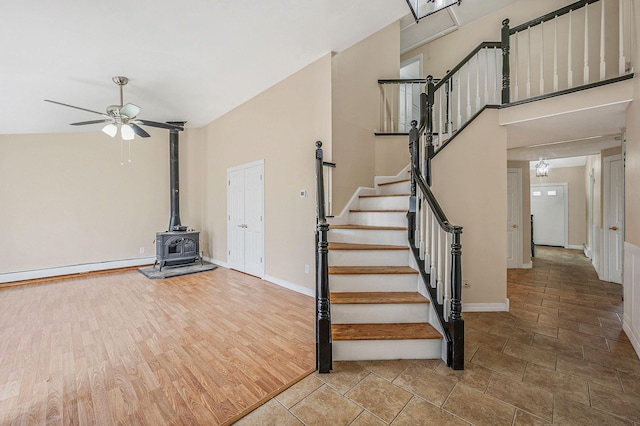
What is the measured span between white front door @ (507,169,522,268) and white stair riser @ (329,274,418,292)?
4.32 meters

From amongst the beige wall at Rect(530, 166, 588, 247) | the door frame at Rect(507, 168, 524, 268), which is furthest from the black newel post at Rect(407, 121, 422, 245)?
the beige wall at Rect(530, 166, 588, 247)

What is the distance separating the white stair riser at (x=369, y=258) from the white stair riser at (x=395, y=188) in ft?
3.87

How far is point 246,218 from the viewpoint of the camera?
5293mm

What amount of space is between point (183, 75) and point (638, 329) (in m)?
5.77

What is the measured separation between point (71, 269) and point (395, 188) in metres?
6.48

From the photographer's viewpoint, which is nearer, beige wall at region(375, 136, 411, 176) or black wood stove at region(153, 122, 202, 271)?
beige wall at region(375, 136, 411, 176)

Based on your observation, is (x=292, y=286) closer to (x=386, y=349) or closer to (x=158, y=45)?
(x=386, y=349)

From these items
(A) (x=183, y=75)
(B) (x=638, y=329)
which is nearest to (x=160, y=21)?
(A) (x=183, y=75)

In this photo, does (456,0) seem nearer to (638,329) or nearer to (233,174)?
(638,329)

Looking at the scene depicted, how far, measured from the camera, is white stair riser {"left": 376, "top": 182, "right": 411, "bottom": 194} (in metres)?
3.75

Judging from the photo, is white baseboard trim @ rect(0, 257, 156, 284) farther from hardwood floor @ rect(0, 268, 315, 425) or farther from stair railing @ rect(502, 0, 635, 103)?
stair railing @ rect(502, 0, 635, 103)

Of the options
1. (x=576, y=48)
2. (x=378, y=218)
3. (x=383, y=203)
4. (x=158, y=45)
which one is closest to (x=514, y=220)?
(x=576, y=48)

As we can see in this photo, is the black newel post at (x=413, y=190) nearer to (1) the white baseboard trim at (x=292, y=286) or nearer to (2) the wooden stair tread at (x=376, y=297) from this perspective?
(2) the wooden stair tread at (x=376, y=297)

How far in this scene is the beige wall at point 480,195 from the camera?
3225 millimetres
